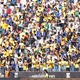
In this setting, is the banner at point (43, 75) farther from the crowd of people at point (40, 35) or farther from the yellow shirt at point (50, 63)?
the yellow shirt at point (50, 63)

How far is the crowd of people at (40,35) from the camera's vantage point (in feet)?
54.8

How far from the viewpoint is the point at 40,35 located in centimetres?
1803

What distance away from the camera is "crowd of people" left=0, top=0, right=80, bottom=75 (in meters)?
Answer: 16.7

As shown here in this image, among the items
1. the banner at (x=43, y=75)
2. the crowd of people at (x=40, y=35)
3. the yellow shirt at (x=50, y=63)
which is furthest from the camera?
the crowd of people at (x=40, y=35)

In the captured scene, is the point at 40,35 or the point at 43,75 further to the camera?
the point at 40,35

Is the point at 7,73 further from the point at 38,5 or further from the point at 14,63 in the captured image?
Result: the point at 38,5

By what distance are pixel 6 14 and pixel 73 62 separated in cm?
567

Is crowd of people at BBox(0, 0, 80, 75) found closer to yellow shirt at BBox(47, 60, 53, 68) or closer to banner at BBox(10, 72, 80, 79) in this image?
yellow shirt at BBox(47, 60, 53, 68)

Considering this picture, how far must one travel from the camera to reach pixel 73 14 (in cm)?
1848

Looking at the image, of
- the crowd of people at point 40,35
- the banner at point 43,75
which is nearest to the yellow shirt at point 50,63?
the crowd of people at point 40,35

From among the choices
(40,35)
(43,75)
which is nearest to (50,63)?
(43,75)

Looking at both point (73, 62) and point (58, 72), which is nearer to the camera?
point (58, 72)

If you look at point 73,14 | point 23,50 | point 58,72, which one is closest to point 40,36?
point 23,50

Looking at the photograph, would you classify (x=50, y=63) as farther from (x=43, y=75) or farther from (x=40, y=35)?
(x=40, y=35)
